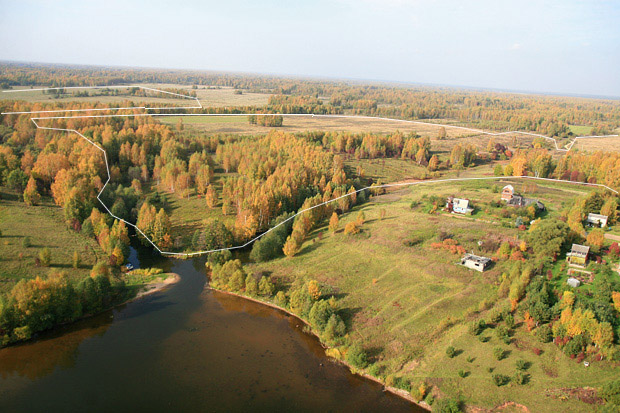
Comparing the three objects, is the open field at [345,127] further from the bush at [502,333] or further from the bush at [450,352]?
the bush at [450,352]

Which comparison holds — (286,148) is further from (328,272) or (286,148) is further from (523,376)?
(523,376)

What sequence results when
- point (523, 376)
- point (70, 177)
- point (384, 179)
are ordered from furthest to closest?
point (384, 179) < point (70, 177) < point (523, 376)

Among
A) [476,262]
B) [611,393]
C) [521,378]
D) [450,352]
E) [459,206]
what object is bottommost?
[450,352]

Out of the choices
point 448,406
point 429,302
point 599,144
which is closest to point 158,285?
point 429,302

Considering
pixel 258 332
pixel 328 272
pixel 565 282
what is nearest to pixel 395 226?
pixel 328 272

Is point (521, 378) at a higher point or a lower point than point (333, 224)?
lower

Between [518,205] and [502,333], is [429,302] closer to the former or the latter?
[502,333]
